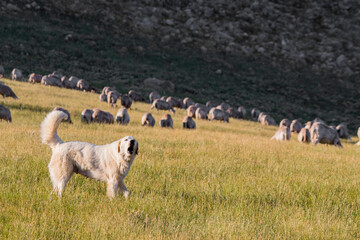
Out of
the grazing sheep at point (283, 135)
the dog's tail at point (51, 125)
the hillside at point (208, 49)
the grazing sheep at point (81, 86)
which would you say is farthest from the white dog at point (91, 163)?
the hillside at point (208, 49)

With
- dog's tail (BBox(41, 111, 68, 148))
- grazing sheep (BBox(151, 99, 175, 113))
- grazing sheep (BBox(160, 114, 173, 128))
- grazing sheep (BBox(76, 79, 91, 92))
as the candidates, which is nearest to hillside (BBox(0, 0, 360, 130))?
grazing sheep (BBox(76, 79, 91, 92))

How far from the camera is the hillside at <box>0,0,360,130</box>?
43162 millimetres

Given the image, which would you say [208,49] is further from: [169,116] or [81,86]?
[169,116]

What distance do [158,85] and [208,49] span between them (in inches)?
794

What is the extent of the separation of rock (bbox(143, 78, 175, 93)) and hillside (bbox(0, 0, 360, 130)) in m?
0.91

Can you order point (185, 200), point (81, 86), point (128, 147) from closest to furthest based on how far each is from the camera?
point (128, 147) → point (185, 200) → point (81, 86)

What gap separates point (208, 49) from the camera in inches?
2283

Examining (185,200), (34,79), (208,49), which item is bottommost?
(185,200)

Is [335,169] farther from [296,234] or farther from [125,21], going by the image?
[125,21]

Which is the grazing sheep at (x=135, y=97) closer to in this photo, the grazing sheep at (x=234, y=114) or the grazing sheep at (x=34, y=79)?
the grazing sheep at (x=234, y=114)

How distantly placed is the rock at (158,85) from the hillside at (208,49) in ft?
3.00

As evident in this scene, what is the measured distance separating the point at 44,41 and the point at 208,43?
27.6 meters

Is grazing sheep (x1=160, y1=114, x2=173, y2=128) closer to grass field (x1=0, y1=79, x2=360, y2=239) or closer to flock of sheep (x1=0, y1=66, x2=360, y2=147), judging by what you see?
flock of sheep (x1=0, y1=66, x2=360, y2=147)

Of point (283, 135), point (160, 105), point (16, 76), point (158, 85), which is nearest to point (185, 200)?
point (283, 135)
